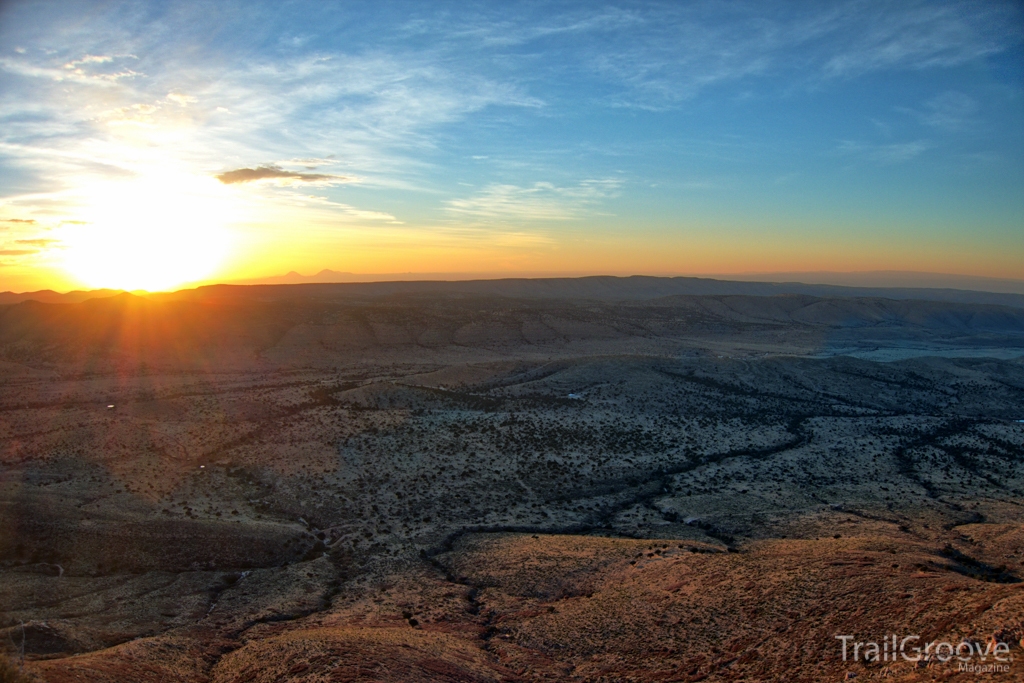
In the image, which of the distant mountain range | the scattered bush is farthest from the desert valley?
the distant mountain range

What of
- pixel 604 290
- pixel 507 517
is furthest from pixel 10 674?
pixel 604 290

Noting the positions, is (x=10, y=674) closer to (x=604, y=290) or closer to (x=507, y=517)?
(x=507, y=517)

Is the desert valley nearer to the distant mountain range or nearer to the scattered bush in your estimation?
the scattered bush

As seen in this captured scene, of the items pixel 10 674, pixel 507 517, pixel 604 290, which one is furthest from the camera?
pixel 604 290

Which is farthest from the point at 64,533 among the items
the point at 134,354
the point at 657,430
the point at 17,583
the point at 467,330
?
the point at 467,330

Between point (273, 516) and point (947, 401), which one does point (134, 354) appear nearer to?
point (273, 516)

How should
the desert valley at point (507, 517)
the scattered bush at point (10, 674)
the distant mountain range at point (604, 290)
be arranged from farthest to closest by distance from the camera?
the distant mountain range at point (604, 290) < the desert valley at point (507, 517) < the scattered bush at point (10, 674)

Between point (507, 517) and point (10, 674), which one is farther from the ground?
point (10, 674)

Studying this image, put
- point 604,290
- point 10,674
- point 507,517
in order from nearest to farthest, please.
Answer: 1. point 10,674
2. point 507,517
3. point 604,290

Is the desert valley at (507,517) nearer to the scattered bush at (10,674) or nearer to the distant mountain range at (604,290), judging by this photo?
the scattered bush at (10,674)

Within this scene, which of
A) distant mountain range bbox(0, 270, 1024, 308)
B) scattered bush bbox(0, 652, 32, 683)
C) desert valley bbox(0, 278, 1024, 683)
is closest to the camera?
scattered bush bbox(0, 652, 32, 683)

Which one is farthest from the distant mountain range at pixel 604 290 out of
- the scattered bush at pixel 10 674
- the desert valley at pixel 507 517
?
the scattered bush at pixel 10 674
